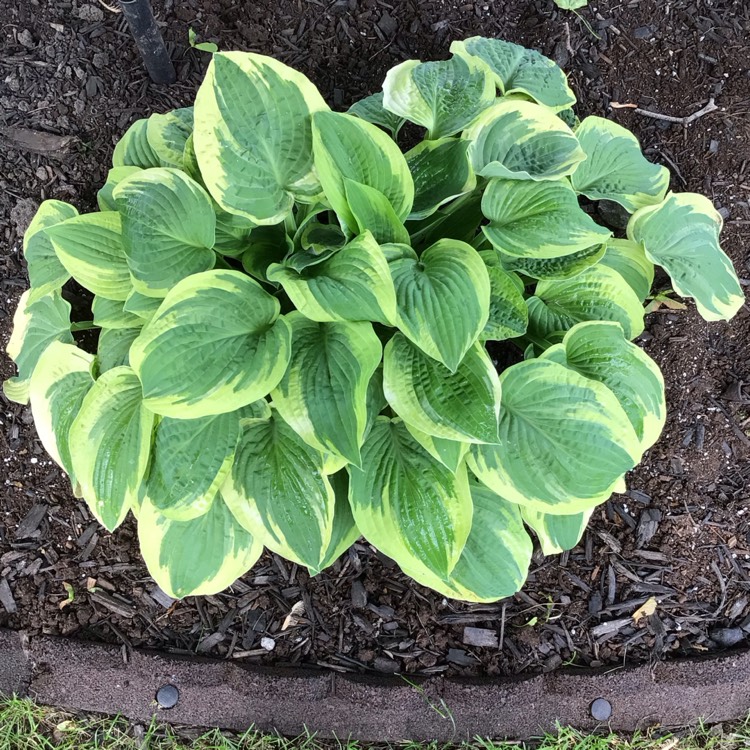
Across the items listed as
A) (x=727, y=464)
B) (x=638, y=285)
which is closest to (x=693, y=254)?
(x=638, y=285)

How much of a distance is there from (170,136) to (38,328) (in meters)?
0.46

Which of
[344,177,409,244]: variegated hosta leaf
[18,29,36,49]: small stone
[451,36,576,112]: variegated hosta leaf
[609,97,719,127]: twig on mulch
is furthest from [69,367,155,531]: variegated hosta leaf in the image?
[609,97,719,127]: twig on mulch

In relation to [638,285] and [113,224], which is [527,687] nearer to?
[638,285]

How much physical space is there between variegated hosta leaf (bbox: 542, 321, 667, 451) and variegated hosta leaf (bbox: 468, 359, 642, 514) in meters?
0.10

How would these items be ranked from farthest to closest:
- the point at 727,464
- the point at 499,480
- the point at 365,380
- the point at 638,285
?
the point at 727,464 < the point at 638,285 < the point at 499,480 < the point at 365,380

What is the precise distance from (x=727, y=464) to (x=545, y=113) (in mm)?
941

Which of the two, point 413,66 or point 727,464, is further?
point 727,464

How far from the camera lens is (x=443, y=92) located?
121 centimetres

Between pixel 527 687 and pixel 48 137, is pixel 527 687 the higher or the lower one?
the lower one

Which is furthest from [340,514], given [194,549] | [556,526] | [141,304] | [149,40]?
[149,40]

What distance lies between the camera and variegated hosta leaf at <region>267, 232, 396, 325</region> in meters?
0.92

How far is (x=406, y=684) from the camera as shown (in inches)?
57.6

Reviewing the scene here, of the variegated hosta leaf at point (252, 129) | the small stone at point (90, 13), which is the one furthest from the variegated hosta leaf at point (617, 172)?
the small stone at point (90, 13)

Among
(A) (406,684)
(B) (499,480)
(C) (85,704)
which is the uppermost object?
(B) (499,480)
